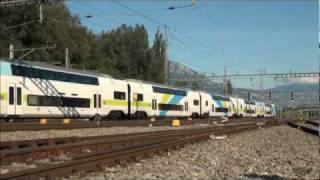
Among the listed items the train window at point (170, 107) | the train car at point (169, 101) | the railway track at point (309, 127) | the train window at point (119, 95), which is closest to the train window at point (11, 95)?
the train window at point (119, 95)

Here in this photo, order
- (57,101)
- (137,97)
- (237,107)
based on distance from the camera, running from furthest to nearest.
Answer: (237,107)
(137,97)
(57,101)

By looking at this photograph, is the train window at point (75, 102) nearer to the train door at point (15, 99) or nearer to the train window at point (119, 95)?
the train window at point (119, 95)

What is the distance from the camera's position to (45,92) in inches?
1341

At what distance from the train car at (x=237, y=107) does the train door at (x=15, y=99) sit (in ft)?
176

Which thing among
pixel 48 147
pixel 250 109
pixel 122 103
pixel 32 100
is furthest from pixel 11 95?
pixel 250 109

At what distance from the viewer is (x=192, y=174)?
43.6ft

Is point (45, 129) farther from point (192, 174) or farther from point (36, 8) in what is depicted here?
point (36, 8)

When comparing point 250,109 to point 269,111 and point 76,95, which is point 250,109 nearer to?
point 269,111

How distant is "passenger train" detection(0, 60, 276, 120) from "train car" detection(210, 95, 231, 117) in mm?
11828

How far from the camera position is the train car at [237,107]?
83.1 metres

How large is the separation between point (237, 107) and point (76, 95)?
5187cm

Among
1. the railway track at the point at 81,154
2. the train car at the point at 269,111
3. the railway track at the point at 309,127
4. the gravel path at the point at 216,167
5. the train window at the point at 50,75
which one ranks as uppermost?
the train window at the point at 50,75

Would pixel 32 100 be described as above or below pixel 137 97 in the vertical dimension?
below

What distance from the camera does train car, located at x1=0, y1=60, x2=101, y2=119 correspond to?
100 feet
